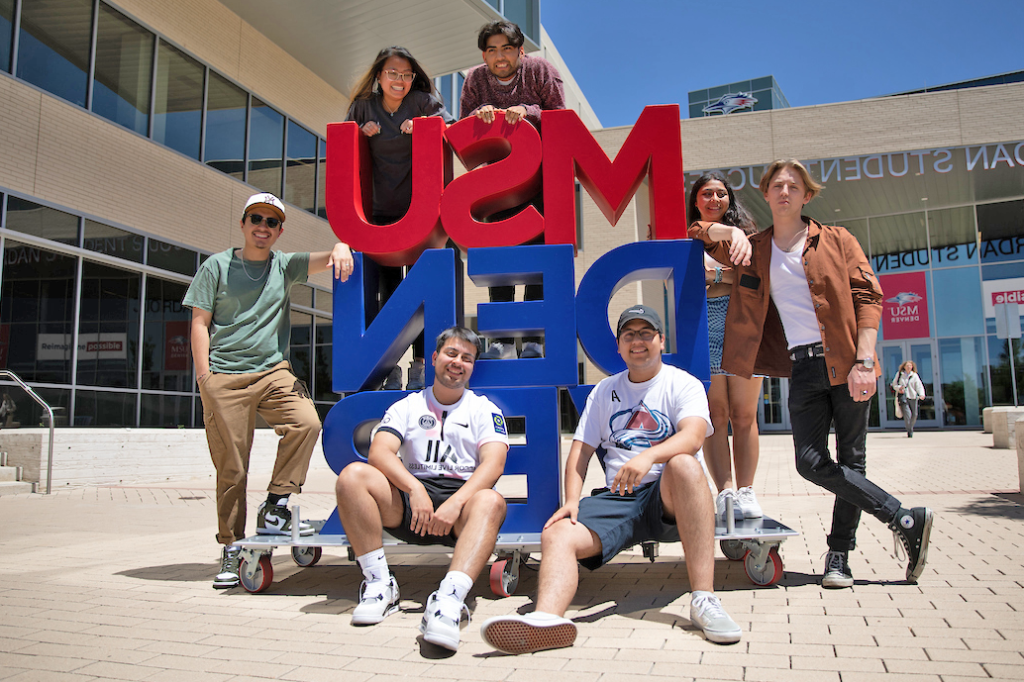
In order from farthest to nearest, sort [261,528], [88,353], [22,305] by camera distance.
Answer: [88,353]
[22,305]
[261,528]

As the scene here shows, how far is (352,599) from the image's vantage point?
3.82m

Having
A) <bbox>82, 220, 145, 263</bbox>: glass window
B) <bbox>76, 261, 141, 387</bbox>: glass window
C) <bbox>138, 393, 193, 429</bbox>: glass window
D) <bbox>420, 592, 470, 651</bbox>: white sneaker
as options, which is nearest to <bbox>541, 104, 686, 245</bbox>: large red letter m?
<bbox>420, 592, 470, 651</bbox>: white sneaker

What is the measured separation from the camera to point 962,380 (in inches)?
853

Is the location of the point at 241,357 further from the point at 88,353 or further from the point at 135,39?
the point at 135,39

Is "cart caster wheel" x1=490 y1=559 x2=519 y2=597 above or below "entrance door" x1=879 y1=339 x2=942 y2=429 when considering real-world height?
below

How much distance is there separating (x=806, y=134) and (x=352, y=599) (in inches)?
780

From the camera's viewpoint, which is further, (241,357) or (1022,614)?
(241,357)

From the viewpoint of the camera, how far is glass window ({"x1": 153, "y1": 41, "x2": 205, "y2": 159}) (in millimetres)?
13297

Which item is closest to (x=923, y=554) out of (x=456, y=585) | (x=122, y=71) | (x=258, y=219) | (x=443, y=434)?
(x=456, y=585)

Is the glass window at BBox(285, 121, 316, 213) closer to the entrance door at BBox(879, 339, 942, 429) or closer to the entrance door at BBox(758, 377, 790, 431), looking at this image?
the entrance door at BBox(758, 377, 790, 431)

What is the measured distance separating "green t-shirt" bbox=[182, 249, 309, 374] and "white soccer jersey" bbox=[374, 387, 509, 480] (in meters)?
1.19

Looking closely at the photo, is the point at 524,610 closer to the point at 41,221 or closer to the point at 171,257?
the point at 41,221

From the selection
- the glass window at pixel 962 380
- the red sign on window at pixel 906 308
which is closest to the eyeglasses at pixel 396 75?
the red sign on window at pixel 906 308

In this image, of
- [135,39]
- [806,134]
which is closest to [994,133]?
[806,134]
